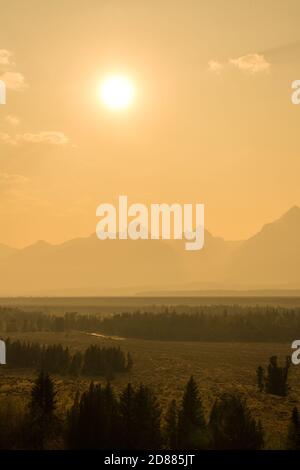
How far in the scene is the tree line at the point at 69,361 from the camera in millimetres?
51188

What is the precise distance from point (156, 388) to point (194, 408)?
49.8 feet

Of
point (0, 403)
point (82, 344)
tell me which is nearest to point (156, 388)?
point (0, 403)

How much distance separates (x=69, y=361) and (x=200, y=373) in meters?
13.7

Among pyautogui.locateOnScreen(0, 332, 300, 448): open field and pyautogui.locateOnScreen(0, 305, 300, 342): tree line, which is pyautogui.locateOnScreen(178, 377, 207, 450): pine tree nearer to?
pyautogui.locateOnScreen(0, 332, 300, 448): open field

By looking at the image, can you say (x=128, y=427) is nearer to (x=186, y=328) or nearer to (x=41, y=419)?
(x=41, y=419)

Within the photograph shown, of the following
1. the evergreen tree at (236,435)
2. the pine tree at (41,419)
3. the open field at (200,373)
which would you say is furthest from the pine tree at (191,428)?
the pine tree at (41,419)

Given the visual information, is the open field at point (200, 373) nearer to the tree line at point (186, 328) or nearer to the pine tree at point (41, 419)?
the pine tree at point (41, 419)

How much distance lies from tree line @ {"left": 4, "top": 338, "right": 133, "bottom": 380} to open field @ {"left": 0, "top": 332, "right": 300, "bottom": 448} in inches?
74.4

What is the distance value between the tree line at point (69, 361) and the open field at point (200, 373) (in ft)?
6.20

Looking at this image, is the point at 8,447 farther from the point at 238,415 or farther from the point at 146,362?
the point at 146,362

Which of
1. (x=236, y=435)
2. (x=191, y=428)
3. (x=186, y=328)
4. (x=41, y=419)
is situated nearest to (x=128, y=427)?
(x=191, y=428)

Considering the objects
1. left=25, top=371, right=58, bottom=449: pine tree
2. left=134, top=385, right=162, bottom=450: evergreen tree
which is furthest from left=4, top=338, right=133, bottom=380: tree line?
left=134, top=385, right=162, bottom=450: evergreen tree

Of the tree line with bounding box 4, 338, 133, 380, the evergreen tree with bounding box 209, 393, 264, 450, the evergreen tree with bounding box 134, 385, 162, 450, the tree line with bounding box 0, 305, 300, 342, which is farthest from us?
the tree line with bounding box 0, 305, 300, 342

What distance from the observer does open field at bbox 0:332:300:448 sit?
38.2 m
